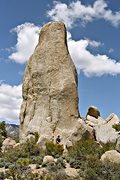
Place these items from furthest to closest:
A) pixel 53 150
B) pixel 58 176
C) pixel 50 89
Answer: pixel 50 89
pixel 53 150
pixel 58 176

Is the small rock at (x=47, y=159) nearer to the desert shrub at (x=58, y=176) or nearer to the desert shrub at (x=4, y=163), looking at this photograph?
A: the desert shrub at (x=4, y=163)

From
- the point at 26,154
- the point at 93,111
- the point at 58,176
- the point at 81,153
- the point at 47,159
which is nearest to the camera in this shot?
the point at 58,176

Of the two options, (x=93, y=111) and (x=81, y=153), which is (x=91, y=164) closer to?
(x=81, y=153)

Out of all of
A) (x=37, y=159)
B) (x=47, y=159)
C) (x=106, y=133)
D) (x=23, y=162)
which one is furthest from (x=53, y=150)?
(x=106, y=133)

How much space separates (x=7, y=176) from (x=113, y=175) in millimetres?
5462

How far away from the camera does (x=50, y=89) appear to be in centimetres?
3481

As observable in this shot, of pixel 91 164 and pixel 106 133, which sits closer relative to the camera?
pixel 91 164

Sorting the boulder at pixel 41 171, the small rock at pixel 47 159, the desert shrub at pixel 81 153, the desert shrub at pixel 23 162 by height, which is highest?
the desert shrub at pixel 81 153

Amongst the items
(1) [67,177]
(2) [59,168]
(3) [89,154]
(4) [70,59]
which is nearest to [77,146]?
(3) [89,154]

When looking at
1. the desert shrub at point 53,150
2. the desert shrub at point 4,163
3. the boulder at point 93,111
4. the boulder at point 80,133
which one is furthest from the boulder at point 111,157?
the boulder at point 93,111

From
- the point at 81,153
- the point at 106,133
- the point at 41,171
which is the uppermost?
the point at 106,133

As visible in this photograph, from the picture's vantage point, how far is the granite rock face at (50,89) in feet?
111

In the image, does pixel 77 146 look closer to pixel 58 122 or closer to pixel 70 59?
pixel 58 122

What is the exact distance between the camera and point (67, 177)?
21.6 m
